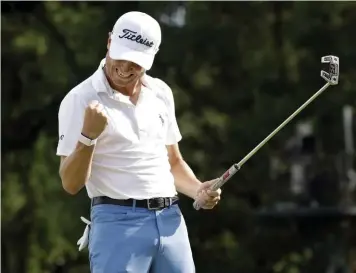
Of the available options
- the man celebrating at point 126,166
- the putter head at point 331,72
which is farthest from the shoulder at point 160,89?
the putter head at point 331,72

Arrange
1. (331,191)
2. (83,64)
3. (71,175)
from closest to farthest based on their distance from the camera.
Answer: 1. (71,175)
2. (83,64)
3. (331,191)

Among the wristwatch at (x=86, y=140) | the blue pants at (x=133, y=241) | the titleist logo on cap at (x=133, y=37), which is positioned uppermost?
the titleist logo on cap at (x=133, y=37)

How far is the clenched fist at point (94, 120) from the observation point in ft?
7.89

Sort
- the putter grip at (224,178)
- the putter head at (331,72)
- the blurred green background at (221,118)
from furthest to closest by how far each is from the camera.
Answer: the blurred green background at (221,118), the putter head at (331,72), the putter grip at (224,178)

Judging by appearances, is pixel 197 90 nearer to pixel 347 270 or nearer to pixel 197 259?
pixel 197 259

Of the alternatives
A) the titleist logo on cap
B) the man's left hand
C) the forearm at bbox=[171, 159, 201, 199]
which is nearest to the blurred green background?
the forearm at bbox=[171, 159, 201, 199]

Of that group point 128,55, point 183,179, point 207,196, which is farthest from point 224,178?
point 128,55

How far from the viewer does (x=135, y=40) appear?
8.51 ft

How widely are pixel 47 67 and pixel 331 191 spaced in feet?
7.87

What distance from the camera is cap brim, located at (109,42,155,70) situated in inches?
100

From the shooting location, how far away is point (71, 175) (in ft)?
8.17

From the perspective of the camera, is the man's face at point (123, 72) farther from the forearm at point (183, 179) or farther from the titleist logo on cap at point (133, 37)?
the forearm at point (183, 179)

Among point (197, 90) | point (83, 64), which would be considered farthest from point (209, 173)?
point (83, 64)

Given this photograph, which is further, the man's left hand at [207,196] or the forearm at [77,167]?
the man's left hand at [207,196]
